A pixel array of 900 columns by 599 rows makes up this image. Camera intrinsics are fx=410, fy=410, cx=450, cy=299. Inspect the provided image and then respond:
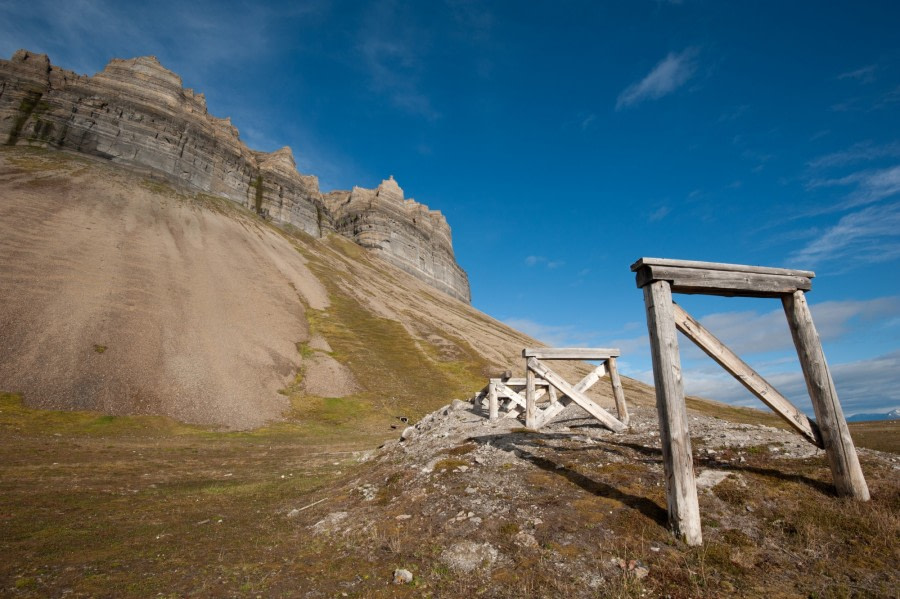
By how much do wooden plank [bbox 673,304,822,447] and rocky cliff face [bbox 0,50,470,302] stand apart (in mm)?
116512

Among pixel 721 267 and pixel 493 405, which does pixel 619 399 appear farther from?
pixel 721 267

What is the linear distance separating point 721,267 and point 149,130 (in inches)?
5004

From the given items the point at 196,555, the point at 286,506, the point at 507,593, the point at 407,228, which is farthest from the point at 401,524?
the point at 407,228

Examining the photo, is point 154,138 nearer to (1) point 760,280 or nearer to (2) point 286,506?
(2) point 286,506

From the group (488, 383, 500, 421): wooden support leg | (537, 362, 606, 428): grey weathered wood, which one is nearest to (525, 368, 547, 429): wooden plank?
(537, 362, 606, 428): grey weathered wood

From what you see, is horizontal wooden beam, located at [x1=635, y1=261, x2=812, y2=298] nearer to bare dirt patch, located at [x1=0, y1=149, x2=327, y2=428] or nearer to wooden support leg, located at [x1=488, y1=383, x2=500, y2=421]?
wooden support leg, located at [x1=488, y1=383, x2=500, y2=421]

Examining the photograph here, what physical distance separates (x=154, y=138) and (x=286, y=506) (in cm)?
11914

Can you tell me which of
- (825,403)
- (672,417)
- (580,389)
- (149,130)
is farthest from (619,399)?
(149,130)

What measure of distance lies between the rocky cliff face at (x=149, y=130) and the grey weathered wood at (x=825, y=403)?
11762cm

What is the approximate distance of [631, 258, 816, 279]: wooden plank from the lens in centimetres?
720

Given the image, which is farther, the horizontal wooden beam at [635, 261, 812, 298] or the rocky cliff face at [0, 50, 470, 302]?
the rocky cliff face at [0, 50, 470, 302]

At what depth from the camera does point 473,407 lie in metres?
21.2

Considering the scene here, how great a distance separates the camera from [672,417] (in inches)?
264

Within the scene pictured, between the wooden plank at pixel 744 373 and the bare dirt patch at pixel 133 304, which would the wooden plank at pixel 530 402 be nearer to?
the wooden plank at pixel 744 373
